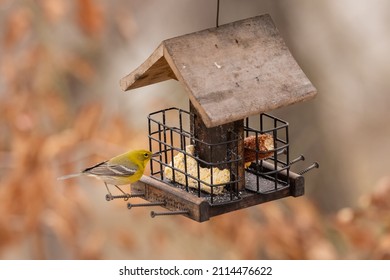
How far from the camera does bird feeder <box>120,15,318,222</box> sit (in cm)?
337

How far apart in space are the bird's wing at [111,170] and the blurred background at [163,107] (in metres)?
1.81

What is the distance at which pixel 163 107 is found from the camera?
634 centimetres

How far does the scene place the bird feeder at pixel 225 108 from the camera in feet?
11.1

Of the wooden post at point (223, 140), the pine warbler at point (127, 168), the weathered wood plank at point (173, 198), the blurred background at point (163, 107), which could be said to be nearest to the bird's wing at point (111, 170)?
the pine warbler at point (127, 168)

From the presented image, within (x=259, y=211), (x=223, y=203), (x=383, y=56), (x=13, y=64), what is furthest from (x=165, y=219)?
(x=223, y=203)

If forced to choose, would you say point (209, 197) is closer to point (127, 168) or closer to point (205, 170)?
point (205, 170)

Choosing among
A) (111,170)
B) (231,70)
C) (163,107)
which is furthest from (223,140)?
(163,107)

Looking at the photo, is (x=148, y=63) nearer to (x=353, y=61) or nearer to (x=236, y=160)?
(x=236, y=160)

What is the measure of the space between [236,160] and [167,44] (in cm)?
58

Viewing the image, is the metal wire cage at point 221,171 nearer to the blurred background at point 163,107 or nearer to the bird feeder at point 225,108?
the bird feeder at point 225,108

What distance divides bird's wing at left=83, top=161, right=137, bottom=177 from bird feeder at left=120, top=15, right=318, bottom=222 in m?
0.13

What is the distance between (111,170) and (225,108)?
76cm

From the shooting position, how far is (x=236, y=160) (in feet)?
11.8

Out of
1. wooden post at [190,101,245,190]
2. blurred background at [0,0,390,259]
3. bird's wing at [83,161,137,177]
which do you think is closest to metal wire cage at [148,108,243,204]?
wooden post at [190,101,245,190]
